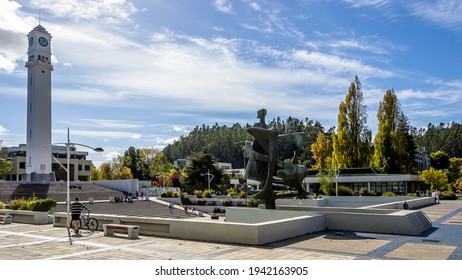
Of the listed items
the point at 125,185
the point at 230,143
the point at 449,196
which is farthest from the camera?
the point at 230,143

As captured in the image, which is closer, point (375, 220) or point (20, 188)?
point (375, 220)

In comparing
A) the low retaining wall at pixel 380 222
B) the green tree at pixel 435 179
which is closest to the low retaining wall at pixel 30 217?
the low retaining wall at pixel 380 222

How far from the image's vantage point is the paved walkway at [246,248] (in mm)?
11422

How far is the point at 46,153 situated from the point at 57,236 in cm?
5446

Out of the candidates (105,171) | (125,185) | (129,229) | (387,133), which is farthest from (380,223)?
(105,171)

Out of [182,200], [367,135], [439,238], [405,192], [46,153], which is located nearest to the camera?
[439,238]

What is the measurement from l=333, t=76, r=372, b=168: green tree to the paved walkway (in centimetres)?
4210

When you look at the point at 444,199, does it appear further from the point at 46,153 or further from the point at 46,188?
the point at 46,153

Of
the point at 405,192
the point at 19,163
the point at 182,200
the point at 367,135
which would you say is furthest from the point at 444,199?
the point at 19,163

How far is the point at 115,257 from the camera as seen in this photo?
1148 cm

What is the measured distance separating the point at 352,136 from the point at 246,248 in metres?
48.2

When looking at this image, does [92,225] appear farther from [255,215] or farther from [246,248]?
[246,248]

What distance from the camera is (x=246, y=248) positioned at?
A: 492 inches

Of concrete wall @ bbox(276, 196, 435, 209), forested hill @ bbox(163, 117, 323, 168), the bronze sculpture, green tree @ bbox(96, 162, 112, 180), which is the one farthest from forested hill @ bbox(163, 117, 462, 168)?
the bronze sculpture
